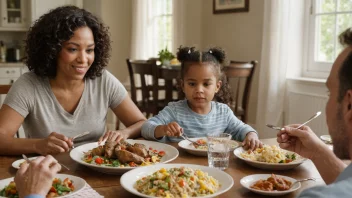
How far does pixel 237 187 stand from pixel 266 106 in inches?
105

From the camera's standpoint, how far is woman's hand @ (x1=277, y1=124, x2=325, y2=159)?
1404mm

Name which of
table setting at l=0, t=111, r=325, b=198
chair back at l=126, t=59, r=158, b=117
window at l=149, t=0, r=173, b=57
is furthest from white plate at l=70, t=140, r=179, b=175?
window at l=149, t=0, r=173, b=57

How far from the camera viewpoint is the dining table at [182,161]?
1234mm

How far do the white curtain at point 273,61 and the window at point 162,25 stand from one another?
1.85 metres

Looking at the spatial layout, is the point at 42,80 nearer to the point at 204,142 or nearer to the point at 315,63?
the point at 204,142

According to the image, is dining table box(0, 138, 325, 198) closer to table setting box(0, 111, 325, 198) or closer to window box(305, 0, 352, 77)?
table setting box(0, 111, 325, 198)

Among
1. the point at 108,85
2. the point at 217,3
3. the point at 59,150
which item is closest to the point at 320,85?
the point at 217,3

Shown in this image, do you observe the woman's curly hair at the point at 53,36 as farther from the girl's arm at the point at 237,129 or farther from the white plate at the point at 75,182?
the white plate at the point at 75,182

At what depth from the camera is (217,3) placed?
4.76 meters

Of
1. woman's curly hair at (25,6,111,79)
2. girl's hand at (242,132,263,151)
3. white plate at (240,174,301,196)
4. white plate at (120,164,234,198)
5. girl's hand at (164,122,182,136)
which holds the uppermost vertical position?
woman's curly hair at (25,6,111,79)

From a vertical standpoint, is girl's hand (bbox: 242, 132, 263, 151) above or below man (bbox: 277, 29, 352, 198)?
below

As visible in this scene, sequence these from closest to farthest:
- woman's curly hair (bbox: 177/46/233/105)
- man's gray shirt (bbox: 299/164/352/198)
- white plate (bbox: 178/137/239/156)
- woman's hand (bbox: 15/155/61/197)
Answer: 1. man's gray shirt (bbox: 299/164/352/198)
2. woman's hand (bbox: 15/155/61/197)
3. white plate (bbox: 178/137/239/156)
4. woman's curly hair (bbox: 177/46/233/105)

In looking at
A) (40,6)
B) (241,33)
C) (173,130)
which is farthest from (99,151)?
(40,6)

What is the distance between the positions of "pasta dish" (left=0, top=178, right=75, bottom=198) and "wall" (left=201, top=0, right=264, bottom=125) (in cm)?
330
